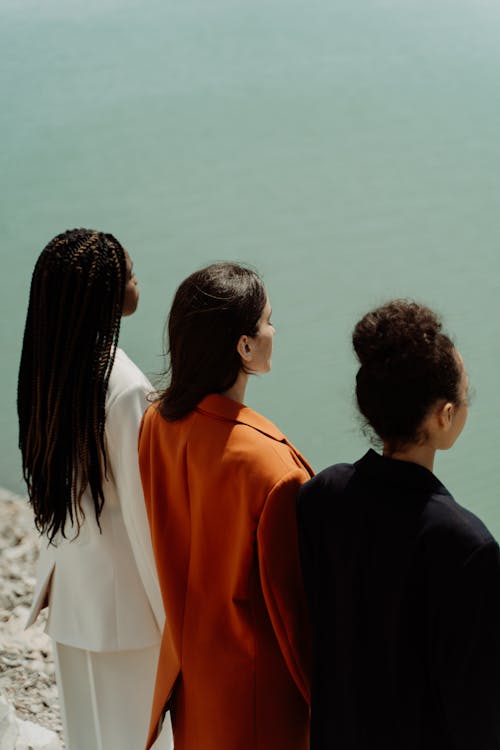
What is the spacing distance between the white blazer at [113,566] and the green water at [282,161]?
118 inches

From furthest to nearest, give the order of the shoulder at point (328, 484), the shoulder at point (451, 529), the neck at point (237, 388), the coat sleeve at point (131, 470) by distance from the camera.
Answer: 1. the coat sleeve at point (131, 470)
2. the neck at point (237, 388)
3. the shoulder at point (328, 484)
4. the shoulder at point (451, 529)

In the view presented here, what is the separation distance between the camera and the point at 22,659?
291 cm

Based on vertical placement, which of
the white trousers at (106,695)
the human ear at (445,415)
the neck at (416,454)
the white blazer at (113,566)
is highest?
the human ear at (445,415)

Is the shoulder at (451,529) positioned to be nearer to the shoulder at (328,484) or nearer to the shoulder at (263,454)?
the shoulder at (328,484)

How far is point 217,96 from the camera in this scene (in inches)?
251

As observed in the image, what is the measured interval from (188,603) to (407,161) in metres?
4.69

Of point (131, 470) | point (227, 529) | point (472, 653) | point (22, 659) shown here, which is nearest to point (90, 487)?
point (131, 470)

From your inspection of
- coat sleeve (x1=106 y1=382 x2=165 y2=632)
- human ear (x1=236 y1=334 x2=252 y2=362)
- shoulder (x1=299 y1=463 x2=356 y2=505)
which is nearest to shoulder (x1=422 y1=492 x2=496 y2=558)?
shoulder (x1=299 y1=463 x2=356 y2=505)

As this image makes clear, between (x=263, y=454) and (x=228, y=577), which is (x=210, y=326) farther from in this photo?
(x=228, y=577)

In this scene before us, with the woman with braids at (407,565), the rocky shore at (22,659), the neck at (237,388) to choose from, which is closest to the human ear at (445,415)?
the woman with braids at (407,565)

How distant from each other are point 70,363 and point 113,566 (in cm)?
39

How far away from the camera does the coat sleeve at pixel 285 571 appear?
4.61 feet

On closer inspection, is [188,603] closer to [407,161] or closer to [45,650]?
[45,650]

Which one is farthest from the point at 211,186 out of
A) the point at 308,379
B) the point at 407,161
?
the point at 308,379
